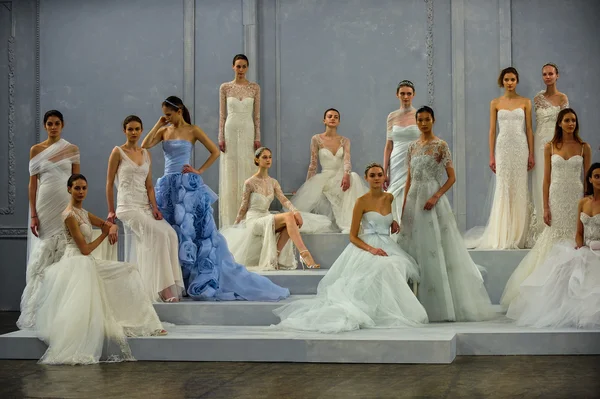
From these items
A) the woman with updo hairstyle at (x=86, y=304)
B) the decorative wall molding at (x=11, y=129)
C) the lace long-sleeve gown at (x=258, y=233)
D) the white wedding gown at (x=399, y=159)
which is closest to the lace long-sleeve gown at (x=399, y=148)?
the white wedding gown at (x=399, y=159)

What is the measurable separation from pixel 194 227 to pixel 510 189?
8.95 ft

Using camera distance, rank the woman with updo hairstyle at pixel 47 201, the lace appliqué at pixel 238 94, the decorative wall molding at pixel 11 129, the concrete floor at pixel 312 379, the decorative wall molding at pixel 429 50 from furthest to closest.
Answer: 1. the decorative wall molding at pixel 11 129
2. the decorative wall molding at pixel 429 50
3. the lace appliqué at pixel 238 94
4. the woman with updo hairstyle at pixel 47 201
5. the concrete floor at pixel 312 379

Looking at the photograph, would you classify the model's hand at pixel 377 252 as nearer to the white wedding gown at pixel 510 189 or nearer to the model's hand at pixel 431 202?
the model's hand at pixel 431 202

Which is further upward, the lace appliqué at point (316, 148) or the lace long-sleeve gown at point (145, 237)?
the lace appliqué at point (316, 148)

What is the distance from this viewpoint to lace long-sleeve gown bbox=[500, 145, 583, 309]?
7.00m

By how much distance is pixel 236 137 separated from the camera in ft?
30.3

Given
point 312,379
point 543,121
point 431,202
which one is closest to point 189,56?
point 543,121

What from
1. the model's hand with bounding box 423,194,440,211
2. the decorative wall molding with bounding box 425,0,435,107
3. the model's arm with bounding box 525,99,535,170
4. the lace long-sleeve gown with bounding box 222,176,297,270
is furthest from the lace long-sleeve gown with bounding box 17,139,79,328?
the decorative wall molding with bounding box 425,0,435,107

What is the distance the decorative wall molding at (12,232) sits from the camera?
10.3 metres

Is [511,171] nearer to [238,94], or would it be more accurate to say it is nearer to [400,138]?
[400,138]

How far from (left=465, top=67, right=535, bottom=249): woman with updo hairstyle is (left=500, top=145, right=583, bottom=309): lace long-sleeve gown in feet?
3.09

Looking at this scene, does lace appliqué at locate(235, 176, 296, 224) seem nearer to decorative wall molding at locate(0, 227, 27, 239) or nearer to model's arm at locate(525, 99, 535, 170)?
model's arm at locate(525, 99, 535, 170)

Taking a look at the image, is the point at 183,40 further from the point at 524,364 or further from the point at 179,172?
the point at 524,364
